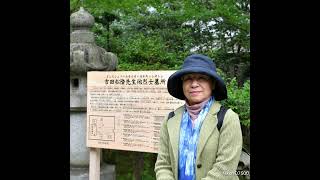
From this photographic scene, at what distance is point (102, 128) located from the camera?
4441 millimetres

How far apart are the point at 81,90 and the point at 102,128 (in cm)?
67

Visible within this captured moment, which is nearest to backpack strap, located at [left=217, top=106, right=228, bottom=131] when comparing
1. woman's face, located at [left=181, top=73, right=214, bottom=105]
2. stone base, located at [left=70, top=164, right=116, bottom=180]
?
woman's face, located at [left=181, top=73, right=214, bottom=105]

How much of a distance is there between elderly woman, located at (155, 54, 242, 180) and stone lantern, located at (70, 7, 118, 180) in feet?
7.59

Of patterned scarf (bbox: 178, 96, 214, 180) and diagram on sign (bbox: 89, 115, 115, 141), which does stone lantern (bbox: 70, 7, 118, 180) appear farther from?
patterned scarf (bbox: 178, 96, 214, 180)

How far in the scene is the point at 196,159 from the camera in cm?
243

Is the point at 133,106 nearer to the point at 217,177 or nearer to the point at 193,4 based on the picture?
the point at 217,177

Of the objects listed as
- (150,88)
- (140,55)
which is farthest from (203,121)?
(140,55)

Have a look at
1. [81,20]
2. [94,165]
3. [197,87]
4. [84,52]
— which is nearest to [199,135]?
[197,87]

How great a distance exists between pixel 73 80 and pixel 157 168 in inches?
101

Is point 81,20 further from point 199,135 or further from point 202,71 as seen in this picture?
point 199,135

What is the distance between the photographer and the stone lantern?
475 centimetres

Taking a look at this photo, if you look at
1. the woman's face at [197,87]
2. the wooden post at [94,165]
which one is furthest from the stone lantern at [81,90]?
the woman's face at [197,87]

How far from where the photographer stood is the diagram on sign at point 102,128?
439 centimetres

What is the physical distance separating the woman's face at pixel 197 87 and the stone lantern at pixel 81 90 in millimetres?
2409
